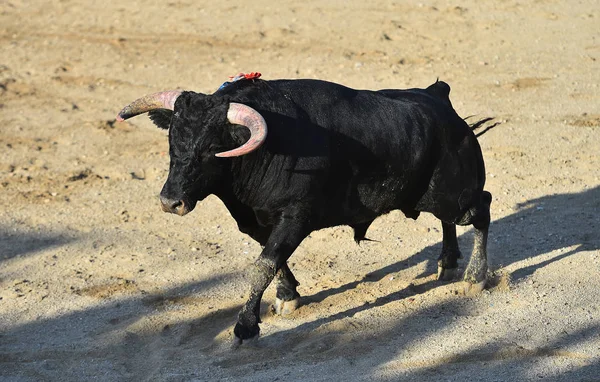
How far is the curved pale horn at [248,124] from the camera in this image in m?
6.11

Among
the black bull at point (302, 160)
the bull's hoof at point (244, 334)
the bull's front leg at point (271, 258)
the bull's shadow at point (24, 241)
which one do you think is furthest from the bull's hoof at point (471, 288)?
the bull's shadow at point (24, 241)

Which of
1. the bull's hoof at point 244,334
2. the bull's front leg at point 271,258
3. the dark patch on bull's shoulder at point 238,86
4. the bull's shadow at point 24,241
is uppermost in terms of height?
the dark patch on bull's shoulder at point 238,86

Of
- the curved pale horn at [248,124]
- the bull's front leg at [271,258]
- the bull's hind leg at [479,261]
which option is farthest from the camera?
the bull's hind leg at [479,261]

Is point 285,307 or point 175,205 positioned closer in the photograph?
point 175,205

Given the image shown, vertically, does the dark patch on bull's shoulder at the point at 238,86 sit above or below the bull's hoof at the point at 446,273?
above

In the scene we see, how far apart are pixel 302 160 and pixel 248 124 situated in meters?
0.54

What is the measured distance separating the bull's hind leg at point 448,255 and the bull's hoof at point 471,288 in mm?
279

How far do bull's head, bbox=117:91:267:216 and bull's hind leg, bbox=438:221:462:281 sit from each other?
2.26 meters

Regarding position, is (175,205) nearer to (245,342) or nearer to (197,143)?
(197,143)

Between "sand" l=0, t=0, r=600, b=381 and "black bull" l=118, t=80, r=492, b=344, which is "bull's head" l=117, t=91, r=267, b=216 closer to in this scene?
"black bull" l=118, t=80, r=492, b=344

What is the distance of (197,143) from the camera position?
6383mm

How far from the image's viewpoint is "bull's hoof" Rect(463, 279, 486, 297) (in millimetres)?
7766

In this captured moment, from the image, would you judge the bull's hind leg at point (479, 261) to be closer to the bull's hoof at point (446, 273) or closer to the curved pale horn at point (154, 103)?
the bull's hoof at point (446, 273)

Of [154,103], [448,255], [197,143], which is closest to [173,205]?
[197,143]
